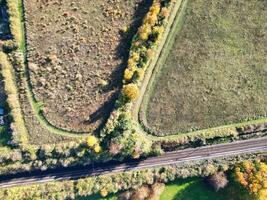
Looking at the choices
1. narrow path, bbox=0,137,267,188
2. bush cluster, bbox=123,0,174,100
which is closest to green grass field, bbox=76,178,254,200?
narrow path, bbox=0,137,267,188

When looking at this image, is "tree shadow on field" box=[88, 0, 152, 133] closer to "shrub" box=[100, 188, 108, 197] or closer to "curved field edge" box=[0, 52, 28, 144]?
"shrub" box=[100, 188, 108, 197]

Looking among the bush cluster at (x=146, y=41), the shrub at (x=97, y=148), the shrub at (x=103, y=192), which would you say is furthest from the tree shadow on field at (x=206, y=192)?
the bush cluster at (x=146, y=41)

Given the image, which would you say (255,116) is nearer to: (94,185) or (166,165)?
(166,165)

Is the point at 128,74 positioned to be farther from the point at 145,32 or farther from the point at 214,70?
the point at 214,70

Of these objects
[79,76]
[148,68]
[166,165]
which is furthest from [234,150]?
[79,76]

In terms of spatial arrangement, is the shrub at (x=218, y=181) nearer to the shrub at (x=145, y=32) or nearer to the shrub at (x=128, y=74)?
the shrub at (x=128, y=74)

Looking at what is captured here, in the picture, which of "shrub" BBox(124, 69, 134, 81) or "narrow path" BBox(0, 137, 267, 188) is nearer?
"shrub" BBox(124, 69, 134, 81)
